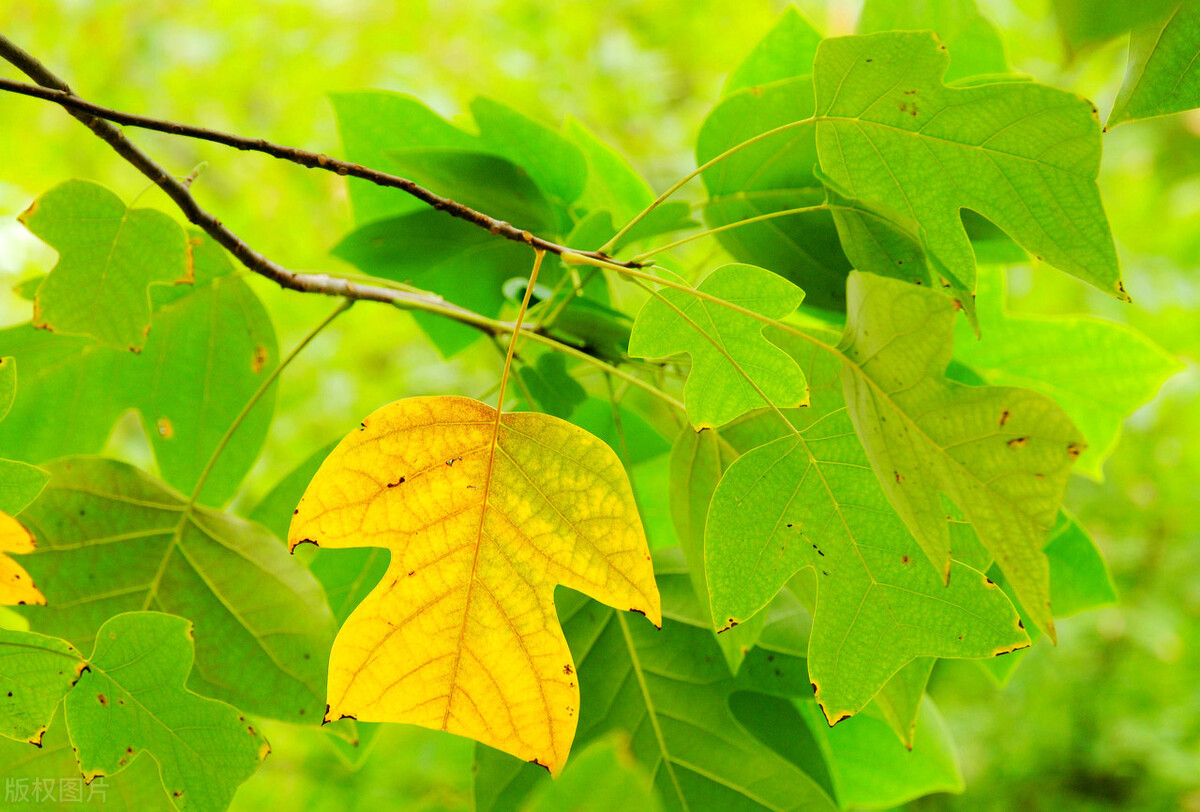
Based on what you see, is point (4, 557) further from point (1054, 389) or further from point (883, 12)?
point (1054, 389)

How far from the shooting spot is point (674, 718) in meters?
0.52

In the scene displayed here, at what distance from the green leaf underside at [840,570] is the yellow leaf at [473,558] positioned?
6 cm

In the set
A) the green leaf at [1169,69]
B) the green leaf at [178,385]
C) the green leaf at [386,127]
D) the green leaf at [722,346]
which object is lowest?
the green leaf at [178,385]

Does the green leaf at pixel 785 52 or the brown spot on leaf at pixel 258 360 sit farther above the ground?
the green leaf at pixel 785 52

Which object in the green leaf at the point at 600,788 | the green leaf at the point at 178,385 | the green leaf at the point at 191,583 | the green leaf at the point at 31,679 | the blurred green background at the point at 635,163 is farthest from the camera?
the blurred green background at the point at 635,163

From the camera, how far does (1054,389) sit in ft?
2.06

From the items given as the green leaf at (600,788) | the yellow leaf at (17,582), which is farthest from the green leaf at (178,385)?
the green leaf at (600,788)

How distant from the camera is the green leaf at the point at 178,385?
1.81 ft

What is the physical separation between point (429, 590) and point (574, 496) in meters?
0.08

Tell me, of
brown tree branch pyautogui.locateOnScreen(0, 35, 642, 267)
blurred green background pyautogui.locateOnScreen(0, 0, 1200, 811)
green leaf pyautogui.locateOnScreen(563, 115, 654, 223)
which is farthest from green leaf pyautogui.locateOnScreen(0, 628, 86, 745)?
blurred green background pyautogui.locateOnScreen(0, 0, 1200, 811)

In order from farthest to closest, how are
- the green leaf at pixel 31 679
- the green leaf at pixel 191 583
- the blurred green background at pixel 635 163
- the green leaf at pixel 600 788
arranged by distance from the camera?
the blurred green background at pixel 635 163 → the green leaf at pixel 191 583 → the green leaf at pixel 31 679 → the green leaf at pixel 600 788

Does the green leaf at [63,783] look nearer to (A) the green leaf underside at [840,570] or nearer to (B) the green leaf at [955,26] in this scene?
(A) the green leaf underside at [840,570]

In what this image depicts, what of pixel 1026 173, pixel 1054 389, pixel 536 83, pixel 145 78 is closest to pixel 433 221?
pixel 1026 173

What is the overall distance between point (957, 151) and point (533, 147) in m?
0.30
